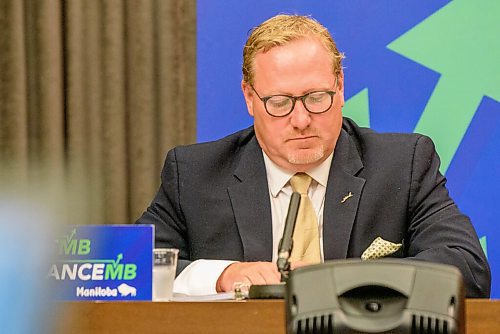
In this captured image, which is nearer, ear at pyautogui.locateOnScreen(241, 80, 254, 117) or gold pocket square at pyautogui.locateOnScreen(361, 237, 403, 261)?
gold pocket square at pyautogui.locateOnScreen(361, 237, 403, 261)

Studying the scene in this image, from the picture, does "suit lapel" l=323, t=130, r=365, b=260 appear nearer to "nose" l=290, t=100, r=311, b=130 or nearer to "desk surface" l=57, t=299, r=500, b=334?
"nose" l=290, t=100, r=311, b=130

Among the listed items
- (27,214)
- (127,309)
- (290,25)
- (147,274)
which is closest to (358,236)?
(290,25)

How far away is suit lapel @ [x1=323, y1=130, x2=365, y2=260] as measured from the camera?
7.18 ft

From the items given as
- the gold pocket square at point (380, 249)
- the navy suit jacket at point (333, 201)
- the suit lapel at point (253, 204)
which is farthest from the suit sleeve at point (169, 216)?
the gold pocket square at point (380, 249)

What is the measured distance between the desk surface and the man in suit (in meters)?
0.68

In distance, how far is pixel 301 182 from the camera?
2268 mm

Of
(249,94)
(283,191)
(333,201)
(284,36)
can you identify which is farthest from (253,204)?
(284,36)

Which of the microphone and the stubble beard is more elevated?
the stubble beard

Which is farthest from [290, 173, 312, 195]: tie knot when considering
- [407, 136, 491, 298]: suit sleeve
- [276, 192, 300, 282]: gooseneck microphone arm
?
[276, 192, 300, 282]: gooseneck microphone arm

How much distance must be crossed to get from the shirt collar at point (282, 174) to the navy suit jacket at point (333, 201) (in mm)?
17

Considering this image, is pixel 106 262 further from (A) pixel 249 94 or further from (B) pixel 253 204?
(A) pixel 249 94

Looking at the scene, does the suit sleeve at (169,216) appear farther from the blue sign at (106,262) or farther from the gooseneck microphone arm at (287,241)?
the gooseneck microphone arm at (287,241)

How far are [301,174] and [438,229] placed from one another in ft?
1.18

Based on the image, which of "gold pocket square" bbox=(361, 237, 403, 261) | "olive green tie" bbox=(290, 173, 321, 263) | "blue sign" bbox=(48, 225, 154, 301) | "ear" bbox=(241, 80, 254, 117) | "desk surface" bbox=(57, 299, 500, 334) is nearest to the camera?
"desk surface" bbox=(57, 299, 500, 334)
